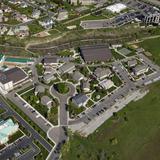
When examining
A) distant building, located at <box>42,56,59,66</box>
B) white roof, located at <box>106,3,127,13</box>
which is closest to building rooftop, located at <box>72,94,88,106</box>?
distant building, located at <box>42,56,59,66</box>

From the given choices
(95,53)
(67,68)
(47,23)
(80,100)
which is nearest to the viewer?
(80,100)

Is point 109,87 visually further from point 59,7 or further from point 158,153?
point 59,7

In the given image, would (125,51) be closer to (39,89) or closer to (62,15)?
(62,15)

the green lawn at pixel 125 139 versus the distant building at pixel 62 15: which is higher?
the distant building at pixel 62 15

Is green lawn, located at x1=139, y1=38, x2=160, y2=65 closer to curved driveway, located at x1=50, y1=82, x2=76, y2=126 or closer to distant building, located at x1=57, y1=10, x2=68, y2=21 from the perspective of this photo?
distant building, located at x1=57, y1=10, x2=68, y2=21

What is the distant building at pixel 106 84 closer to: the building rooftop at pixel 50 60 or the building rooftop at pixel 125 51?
the building rooftop at pixel 50 60

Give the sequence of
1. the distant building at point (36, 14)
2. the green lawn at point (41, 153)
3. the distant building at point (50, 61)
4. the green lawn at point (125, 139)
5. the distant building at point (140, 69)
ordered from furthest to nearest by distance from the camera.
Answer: the distant building at point (36, 14) → the distant building at point (50, 61) → the distant building at point (140, 69) → the green lawn at point (125, 139) → the green lawn at point (41, 153)

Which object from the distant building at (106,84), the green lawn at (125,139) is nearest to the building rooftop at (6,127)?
the green lawn at (125,139)

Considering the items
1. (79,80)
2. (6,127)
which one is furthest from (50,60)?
(6,127)
